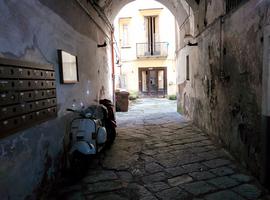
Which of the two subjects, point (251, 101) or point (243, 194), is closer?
point (243, 194)

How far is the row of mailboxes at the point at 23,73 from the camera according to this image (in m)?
1.71

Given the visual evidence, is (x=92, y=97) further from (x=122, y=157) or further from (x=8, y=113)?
(x=8, y=113)

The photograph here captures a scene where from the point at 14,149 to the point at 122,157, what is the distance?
2146 mm

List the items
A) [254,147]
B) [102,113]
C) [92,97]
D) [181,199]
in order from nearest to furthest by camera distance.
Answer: [181,199] → [254,147] → [102,113] → [92,97]

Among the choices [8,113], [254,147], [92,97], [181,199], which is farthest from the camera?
[92,97]

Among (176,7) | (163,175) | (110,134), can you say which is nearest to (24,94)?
(163,175)

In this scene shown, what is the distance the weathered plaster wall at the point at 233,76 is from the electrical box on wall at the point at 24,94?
2.39m

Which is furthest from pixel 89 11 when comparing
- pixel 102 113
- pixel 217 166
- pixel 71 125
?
pixel 217 166

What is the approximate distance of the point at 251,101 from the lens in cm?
292

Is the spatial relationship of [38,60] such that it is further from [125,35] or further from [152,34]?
[152,34]

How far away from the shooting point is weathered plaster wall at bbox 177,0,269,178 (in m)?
2.77

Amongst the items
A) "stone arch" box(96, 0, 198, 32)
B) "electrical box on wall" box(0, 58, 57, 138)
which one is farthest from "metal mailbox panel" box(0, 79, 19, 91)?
"stone arch" box(96, 0, 198, 32)

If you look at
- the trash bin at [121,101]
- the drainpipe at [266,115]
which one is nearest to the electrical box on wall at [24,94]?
the drainpipe at [266,115]

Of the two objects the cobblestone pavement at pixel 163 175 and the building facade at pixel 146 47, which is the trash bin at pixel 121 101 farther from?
the building facade at pixel 146 47
